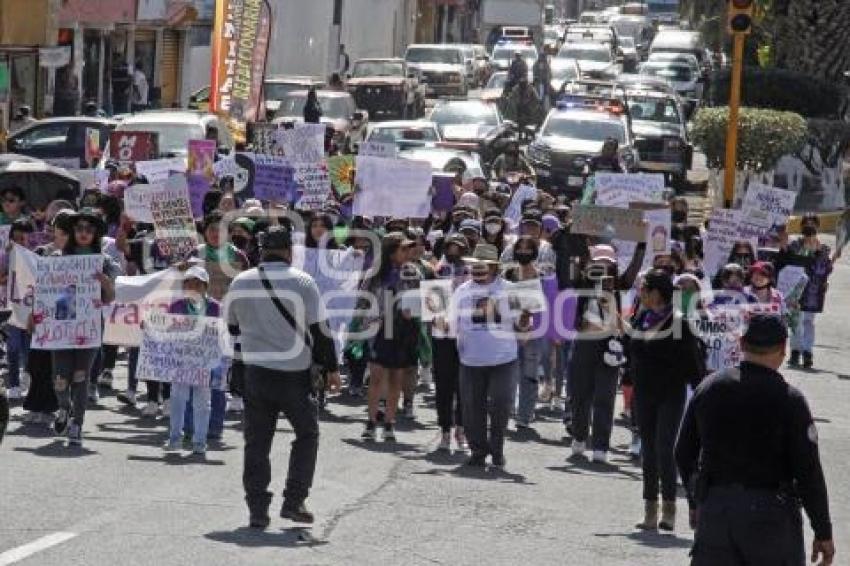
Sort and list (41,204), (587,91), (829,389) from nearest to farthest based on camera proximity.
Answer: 1. (829,389)
2. (41,204)
3. (587,91)

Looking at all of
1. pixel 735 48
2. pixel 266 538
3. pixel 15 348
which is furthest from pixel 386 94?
pixel 266 538

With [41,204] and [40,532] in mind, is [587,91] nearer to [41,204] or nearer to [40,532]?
[41,204]

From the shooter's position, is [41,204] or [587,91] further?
[587,91]

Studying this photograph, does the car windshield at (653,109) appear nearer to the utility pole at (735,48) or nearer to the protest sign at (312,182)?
the utility pole at (735,48)

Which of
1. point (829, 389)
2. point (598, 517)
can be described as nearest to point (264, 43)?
point (829, 389)

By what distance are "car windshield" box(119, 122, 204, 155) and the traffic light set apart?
33.6 ft

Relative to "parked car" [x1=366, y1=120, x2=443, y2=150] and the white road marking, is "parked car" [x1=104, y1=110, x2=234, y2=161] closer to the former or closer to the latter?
"parked car" [x1=366, y1=120, x2=443, y2=150]

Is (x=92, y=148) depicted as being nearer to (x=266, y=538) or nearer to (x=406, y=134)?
(x=406, y=134)

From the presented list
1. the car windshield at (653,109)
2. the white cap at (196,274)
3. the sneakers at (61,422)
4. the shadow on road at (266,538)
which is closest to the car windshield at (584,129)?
the car windshield at (653,109)

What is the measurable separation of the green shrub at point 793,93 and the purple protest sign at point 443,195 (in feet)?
49.5

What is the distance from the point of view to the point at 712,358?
52.7 feet

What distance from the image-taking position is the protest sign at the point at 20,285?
16.4 meters

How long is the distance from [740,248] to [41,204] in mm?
8266

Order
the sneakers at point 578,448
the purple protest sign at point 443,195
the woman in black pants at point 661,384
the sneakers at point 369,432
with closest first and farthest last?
the woman in black pants at point 661,384
the sneakers at point 578,448
the sneakers at point 369,432
the purple protest sign at point 443,195
